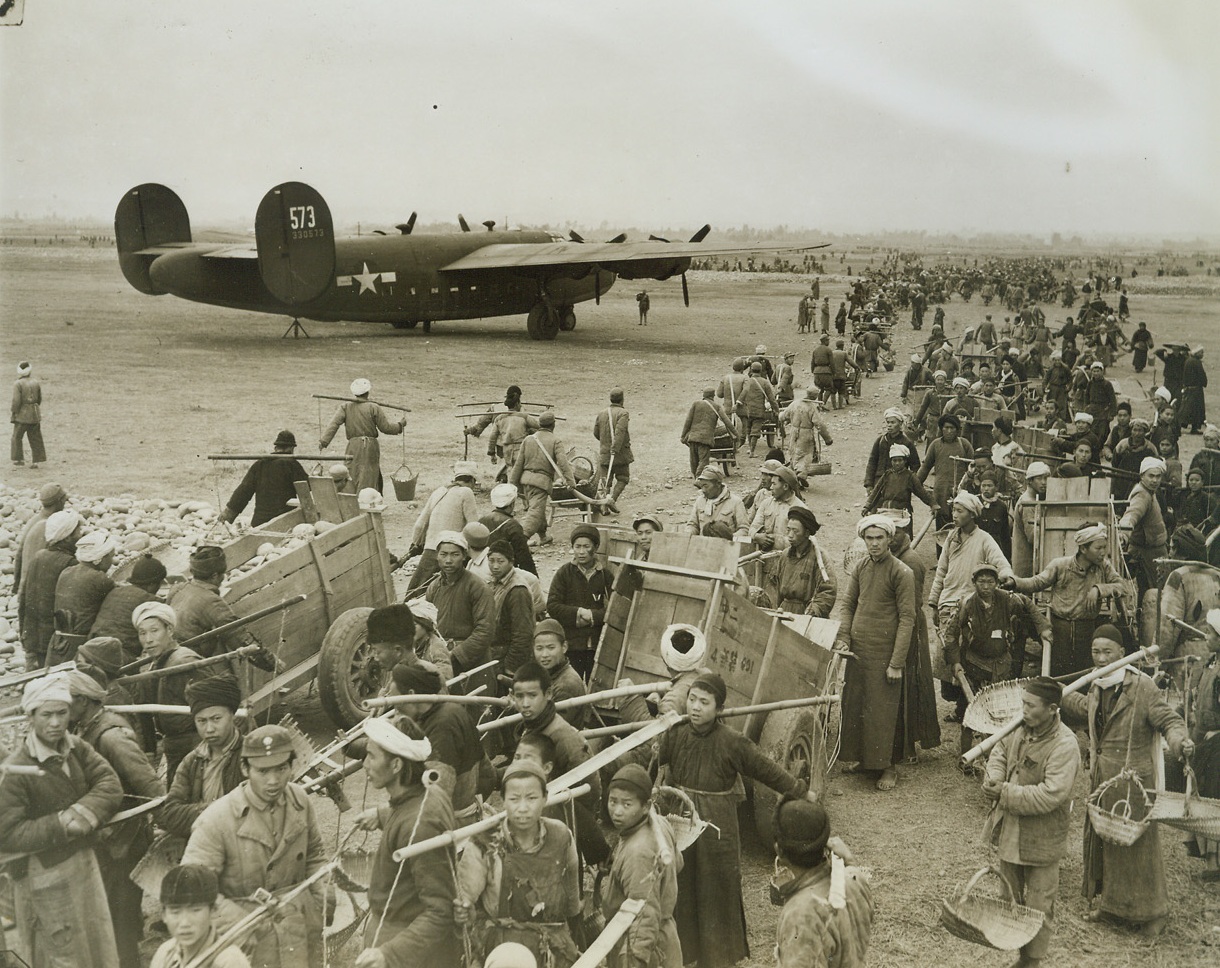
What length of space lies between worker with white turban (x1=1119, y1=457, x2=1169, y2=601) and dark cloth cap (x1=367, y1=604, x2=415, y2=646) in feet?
22.0

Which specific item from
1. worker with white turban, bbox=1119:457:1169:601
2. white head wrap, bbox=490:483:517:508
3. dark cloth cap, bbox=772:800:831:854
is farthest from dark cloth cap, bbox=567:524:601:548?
worker with white turban, bbox=1119:457:1169:601

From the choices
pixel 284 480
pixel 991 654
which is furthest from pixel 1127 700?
pixel 284 480

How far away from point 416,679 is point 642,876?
1.56m

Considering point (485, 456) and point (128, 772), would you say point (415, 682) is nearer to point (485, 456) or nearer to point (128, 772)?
point (128, 772)

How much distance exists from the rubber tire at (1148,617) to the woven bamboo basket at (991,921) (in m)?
4.29

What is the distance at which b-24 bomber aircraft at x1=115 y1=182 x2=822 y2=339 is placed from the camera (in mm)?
24828

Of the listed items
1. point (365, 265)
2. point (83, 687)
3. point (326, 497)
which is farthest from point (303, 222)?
point (83, 687)

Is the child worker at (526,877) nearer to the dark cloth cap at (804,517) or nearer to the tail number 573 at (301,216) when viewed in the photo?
the dark cloth cap at (804,517)

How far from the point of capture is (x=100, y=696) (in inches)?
196

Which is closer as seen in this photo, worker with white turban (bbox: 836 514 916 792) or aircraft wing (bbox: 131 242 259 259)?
worker with white turban (bbox: 836 514 916 792)

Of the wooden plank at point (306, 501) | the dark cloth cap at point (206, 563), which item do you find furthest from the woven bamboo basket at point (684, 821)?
the wooden plank at point (306, 501)

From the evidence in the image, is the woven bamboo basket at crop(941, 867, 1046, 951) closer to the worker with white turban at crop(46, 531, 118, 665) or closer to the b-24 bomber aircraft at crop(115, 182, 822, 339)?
the worker with white turban at crop(46, 531, 118, 665)

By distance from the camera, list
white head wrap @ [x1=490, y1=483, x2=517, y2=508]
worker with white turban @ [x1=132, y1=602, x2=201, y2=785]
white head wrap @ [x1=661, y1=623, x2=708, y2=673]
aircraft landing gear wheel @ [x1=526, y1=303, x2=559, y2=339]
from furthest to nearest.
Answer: aircraft landing gear wheel @ [x1=526, y1=303, x2=559, y2=339] → white head wrap @ [x1=490, y1=483, x2=517, y2=508] → worker with white turban @ [x1=132, y1=602, x2=201, y2=785] → white head wrap @ [x1=661, y1=623, x2=708, y2=673]

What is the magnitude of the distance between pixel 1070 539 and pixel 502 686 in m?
5.45
